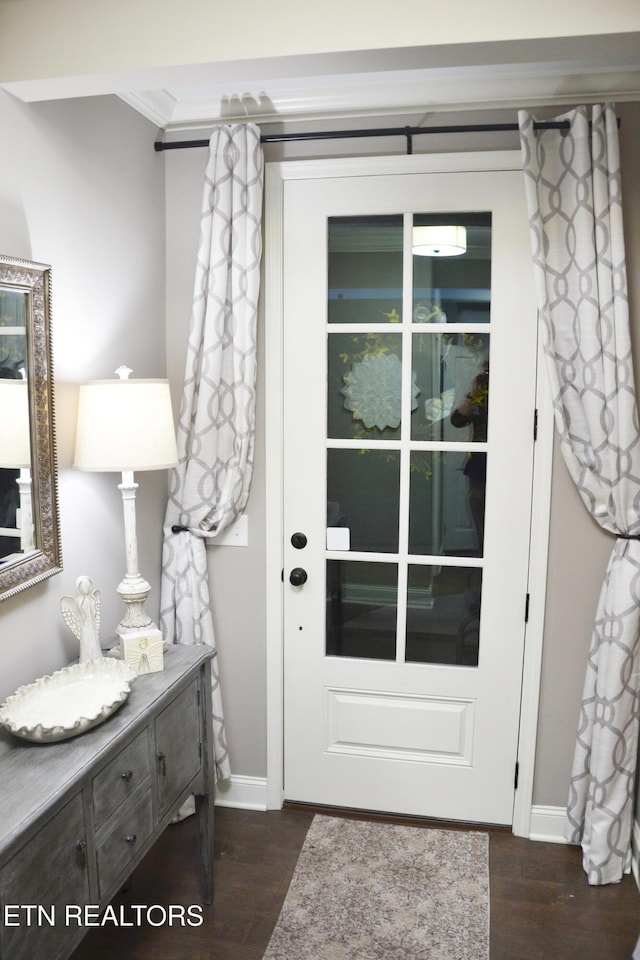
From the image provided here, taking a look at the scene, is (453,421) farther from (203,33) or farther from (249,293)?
(203,33)

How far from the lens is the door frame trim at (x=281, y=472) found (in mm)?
2590

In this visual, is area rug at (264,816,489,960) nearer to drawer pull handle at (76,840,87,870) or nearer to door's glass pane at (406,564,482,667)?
door's glass pane at (406,564,482,667)

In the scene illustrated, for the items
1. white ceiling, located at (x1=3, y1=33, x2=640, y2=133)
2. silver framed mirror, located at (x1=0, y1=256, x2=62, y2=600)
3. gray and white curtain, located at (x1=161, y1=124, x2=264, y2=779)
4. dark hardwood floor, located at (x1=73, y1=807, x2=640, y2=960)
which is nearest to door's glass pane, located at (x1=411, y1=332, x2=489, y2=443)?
gray and white curtain, located at (x1=161, y1=124, x2=264, y2=779)

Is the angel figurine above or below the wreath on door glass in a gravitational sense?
below

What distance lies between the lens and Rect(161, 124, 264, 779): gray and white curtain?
261cm

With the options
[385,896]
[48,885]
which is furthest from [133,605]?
[385,896]

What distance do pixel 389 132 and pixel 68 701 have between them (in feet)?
6.52

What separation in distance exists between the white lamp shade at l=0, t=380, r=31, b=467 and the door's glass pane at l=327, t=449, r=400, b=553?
1104mm

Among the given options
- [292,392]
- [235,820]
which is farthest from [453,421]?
[235,820]

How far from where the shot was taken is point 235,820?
2.87 m

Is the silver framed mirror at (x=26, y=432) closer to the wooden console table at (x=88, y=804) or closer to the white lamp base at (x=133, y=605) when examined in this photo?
the white lamp base at (x=133, y=605)

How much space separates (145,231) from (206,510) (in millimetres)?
976

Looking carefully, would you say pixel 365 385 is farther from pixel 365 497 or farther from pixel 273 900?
pixel 273 900

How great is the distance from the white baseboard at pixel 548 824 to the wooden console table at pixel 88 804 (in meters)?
1.26
